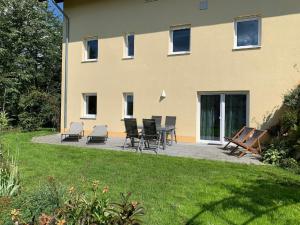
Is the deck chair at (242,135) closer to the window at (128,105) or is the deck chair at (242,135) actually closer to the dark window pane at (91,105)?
the window at (128,105)

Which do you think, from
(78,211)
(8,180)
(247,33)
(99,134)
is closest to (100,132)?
(99,134)

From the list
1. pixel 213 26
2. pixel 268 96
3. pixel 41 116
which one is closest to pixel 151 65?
pixel 213 26

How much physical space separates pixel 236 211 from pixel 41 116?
15987 millimetres

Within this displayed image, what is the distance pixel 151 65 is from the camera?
15.1 m

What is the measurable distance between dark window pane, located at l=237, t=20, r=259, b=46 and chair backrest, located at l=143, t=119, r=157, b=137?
459 cm

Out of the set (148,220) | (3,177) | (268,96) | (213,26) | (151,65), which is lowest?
(148,220)

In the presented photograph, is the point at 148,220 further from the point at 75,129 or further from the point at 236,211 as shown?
the point at 75,129

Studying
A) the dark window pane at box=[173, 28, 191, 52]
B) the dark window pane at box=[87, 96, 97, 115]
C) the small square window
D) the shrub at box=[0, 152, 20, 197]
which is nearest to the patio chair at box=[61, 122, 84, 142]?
the dark window pane at box=[87, 96, 97, 115]

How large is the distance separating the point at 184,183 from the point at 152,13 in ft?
32.2

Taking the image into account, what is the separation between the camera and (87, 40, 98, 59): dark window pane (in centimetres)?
1722

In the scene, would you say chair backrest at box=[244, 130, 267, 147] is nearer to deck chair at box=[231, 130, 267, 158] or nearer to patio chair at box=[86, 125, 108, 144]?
deck chair at box=[231, 130, 267, 158]

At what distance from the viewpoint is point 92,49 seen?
17.4 meters

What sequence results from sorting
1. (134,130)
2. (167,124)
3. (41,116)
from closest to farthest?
(134,130), (167,124), (41,116)

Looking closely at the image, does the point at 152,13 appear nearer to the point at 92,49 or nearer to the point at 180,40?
the point at 180,40
